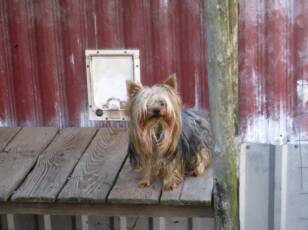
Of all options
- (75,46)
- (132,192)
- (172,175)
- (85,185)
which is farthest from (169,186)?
(75,46)

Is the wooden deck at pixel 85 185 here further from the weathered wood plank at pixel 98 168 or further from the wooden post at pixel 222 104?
the wooden post at pixel 222 104

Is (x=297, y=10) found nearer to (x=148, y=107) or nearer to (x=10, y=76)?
(x=148, y=107)

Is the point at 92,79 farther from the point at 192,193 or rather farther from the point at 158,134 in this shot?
the point at 192,193

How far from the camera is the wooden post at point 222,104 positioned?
2.78 meters

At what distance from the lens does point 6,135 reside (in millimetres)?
4539

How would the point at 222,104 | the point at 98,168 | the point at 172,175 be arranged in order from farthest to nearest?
the point at 98,168
the point at 172,175
the point at 222,104

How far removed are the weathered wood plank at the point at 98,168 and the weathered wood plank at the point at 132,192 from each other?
2.0 inches

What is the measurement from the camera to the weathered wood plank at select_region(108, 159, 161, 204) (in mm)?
3465

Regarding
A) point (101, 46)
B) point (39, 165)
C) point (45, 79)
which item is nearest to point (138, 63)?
point (101, 46)

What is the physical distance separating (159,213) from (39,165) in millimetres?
905

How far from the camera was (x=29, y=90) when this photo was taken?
15.3ft

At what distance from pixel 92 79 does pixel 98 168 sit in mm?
900

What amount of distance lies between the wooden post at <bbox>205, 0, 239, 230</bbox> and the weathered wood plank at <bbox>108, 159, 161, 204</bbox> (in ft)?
1.75

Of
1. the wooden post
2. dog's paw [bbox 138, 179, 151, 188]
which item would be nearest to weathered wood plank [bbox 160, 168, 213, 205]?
dog's paw [bbox 138, 179, 151, 188]
